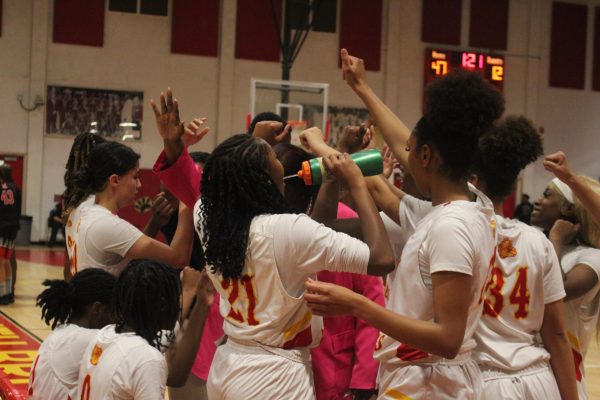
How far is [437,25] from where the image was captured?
21891 mm

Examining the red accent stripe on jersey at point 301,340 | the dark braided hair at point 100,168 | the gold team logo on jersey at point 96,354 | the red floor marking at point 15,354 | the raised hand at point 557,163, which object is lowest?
the red floor marking at point 15,354

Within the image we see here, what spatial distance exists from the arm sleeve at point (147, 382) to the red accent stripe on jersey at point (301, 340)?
58cm

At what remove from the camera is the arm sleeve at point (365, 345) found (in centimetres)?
286

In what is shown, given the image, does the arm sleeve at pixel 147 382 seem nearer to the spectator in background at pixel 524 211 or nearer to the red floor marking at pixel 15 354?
the red floor marking at pixel 15 354

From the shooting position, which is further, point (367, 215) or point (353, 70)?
point (353, 70)

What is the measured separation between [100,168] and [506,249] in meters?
1.94

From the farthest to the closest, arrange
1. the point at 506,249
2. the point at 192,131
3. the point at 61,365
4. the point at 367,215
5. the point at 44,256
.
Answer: the point at 44,256 → the point at 61,365 → the point at 192,131 → the point at 506,249 → the point at 367,215

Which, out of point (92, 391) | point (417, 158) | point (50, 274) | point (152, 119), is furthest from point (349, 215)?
point (152, 119)

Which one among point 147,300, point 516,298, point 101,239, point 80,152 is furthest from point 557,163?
point 80,152

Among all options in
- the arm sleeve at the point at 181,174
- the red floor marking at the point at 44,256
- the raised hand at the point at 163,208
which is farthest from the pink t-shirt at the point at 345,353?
the red floor marking at the point at 44,256

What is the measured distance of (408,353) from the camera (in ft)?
7.88

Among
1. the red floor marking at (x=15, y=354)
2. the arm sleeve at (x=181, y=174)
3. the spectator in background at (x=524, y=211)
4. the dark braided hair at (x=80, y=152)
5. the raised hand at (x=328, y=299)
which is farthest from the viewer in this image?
the spectator in background at (x=524, y=211)

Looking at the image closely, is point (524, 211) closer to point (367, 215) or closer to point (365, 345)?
point (365, 345)

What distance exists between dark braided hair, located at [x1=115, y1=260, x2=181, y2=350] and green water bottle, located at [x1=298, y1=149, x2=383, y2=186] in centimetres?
68
